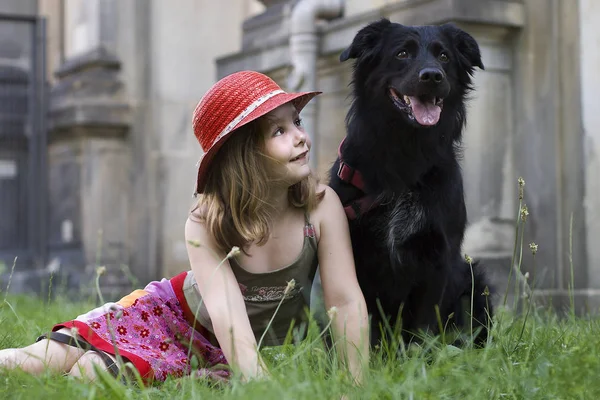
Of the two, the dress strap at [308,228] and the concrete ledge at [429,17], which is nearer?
the dress strap at [308,228]

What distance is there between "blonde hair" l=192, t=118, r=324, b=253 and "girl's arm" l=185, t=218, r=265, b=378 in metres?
0.06

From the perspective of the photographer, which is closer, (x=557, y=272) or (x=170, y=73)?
(x=557, y=272)

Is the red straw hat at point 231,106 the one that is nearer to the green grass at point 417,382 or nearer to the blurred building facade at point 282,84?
the green grass at point 417,382

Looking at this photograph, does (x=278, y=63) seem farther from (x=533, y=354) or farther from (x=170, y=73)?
(x=533, y=354)

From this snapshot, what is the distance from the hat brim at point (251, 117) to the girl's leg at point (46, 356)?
61 centimetres

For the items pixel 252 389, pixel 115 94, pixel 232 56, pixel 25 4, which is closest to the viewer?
pixel 252 389

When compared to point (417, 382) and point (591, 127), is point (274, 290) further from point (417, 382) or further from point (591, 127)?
point (591, 127)

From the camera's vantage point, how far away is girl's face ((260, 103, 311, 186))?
100.0 inches

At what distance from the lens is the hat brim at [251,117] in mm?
2484

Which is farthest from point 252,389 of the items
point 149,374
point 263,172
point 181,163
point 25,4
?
point 25,4

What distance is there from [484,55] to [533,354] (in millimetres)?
2521

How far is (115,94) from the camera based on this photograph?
24.0 ft

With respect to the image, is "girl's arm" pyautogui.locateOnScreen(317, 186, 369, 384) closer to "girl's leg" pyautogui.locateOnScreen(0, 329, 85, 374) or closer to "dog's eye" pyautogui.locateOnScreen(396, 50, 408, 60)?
"dog's eye" pyautogui.locateOnScreen(396, 50, 408, 60)

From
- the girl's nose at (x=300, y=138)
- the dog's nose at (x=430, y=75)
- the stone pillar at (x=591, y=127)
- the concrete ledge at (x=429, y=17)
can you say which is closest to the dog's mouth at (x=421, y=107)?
the dog's nose at (x=430, y=75)
